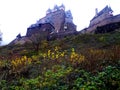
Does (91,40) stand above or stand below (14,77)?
above

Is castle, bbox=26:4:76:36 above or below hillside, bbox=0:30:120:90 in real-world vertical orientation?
above

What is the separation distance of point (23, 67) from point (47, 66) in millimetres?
1840

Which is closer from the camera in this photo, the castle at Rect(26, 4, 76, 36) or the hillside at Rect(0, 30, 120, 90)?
the hillside at Rect(0, 30, 120, 90)

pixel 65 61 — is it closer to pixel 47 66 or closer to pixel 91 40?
pixel 47 66

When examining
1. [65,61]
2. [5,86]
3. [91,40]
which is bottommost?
[5,86]

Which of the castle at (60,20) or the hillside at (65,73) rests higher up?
the castle at (60,20)

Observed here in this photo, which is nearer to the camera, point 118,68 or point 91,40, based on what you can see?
point 118,68

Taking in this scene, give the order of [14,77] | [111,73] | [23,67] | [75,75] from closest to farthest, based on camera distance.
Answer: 1. [111,73]
2. [75,75]
3. [14,77]
4. [23,67]

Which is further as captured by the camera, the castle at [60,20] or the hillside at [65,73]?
the castle at [60,20]

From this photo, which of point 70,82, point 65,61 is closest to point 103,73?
point 70,82

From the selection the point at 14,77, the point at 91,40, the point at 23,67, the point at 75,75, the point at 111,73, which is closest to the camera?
the point at 111,73

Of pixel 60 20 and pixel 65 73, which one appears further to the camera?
pixel 60 20

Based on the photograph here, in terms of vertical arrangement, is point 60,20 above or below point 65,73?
above

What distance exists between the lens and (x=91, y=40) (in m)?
33.8
